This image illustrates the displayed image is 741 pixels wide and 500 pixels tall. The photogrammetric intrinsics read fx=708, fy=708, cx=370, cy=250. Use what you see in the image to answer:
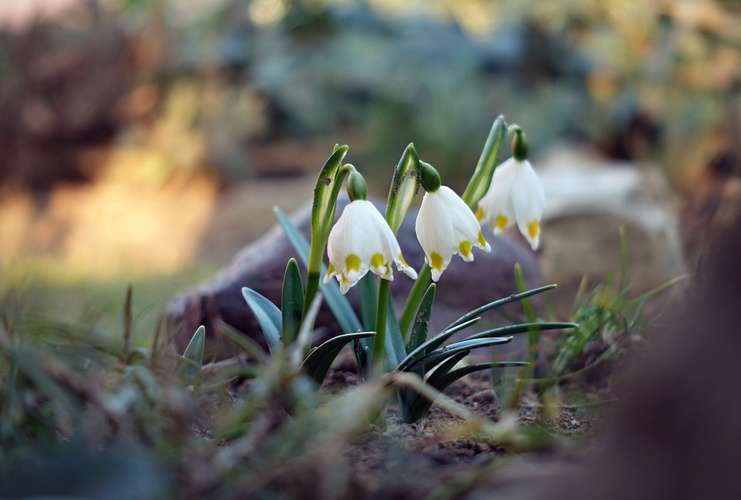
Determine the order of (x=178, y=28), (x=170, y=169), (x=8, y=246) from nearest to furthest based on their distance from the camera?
(x=8, y=246)
(x=170, y=169)
(x=178, y=28)

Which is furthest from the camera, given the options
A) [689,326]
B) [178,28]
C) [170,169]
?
[178,28]

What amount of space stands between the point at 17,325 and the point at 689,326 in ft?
2.55

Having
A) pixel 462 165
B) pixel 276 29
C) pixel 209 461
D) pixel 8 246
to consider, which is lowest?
pixel 8 246

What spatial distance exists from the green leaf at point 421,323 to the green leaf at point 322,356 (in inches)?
4.8

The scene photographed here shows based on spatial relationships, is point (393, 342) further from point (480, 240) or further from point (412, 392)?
point (480, 240)

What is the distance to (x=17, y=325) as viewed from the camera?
2.93 ft

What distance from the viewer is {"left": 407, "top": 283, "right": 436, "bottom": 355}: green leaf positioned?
4.10ft

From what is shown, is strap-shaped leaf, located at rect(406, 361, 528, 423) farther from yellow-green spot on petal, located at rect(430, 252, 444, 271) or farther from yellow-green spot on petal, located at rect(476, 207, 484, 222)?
yellow-green spot on petal, located at rect(476, 207, 484, 222)

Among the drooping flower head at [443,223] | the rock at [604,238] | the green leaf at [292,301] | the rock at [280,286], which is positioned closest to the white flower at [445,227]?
the drooping flower head at [443,223]

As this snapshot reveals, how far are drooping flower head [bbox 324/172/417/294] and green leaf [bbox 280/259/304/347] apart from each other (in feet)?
Result: 0.47

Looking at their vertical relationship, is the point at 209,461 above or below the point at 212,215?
above

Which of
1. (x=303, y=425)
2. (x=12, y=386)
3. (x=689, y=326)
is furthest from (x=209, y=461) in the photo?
(x=689, y=326)

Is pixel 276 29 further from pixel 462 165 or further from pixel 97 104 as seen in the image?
pixel 462 165

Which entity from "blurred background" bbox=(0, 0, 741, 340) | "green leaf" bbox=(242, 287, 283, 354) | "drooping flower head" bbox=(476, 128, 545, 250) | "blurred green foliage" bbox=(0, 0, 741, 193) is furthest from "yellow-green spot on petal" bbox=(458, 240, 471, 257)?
"blurred green foliage" bbox=(0, 0, 741, 193)
